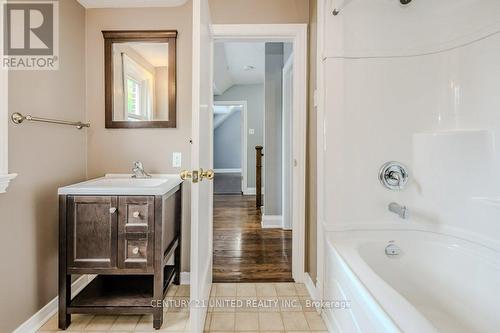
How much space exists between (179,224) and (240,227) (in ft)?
5.45

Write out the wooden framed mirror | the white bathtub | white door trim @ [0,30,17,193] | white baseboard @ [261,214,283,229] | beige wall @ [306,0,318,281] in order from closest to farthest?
the white bathtub → white door trim @ [0,30,17,193] → beige wall @ [306,0,318,281] → the wooden framed mirror → white baseboard @ [261,214,283,229]

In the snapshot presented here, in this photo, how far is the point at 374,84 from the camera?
5.84 feet

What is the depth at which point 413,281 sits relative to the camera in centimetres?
163

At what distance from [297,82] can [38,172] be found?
187 centimetres

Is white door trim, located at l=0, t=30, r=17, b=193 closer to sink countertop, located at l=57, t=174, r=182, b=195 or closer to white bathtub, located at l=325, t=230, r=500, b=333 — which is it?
sink countertop, located at l=57, t=174, r=182, b=195

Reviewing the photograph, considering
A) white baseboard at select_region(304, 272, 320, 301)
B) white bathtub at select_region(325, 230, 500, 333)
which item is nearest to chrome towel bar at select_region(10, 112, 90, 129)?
white bathtub at select_region(325, 230, 500, 333)

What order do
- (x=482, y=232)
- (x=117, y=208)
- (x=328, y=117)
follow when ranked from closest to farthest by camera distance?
(x=482, y=232) → (x=117, y=208) → (x=328, y=117)

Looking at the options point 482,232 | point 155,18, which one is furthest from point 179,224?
point 482,232

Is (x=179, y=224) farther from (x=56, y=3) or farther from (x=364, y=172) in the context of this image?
(x=56, y=3)

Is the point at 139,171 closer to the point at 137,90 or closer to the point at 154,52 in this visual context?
the point at 137,90

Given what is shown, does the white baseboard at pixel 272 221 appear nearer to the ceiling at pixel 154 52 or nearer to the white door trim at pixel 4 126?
the ceiling at pixel 154 52

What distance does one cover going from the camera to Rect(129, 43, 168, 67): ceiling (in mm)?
2137

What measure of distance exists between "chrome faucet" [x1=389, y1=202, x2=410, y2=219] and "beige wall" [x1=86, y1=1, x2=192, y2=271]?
1.48 meters

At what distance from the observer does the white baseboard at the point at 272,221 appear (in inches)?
145
